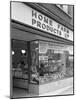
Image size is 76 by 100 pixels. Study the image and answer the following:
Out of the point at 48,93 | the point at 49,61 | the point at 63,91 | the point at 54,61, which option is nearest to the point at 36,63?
the point at 49,61

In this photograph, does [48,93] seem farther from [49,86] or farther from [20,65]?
[20,65]

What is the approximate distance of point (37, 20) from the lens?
5.34 metres

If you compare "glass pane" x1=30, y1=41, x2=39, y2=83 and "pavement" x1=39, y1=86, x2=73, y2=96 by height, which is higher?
"glass pane" x1=30, y1=41, x2=39, y2=83

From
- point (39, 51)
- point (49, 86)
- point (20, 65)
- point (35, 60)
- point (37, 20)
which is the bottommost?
point (49, 86)

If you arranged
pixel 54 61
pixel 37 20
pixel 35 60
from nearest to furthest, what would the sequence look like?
pixel 37 20 → pixel 35 60 → pixel 54 61

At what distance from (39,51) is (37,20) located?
825 millimetres

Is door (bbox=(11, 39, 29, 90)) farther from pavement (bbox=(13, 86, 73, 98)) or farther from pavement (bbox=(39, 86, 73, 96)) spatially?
pavement (bbox=(39, 86, 73, 96))

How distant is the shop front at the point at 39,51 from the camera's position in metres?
5.13

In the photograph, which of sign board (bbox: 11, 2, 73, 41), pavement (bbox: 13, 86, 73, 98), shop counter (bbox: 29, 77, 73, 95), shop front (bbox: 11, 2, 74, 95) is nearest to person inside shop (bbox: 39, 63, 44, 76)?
shop front (bbox: 11, 2, 74, 95)

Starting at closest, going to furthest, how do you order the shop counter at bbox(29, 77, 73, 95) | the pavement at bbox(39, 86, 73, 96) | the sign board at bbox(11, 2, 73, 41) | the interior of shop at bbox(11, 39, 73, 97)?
the sign board at bbox(11, 2, 73, 41), the interior of shop at bbox(11, 39, 73, 97), the shop counter at bbox(29, 77, 73, 95), the pavement at bbox(39, 86, 73, 96)

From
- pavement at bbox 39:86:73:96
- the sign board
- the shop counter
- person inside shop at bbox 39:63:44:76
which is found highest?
the sign board

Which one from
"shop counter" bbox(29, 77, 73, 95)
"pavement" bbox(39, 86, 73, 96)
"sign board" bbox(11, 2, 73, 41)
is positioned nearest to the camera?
"sign board" bbox(11, 2, 73, 41)

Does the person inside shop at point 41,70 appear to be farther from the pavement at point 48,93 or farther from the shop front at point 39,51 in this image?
the pavement at point 48,93

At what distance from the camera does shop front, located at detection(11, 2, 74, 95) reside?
5.13 meters
